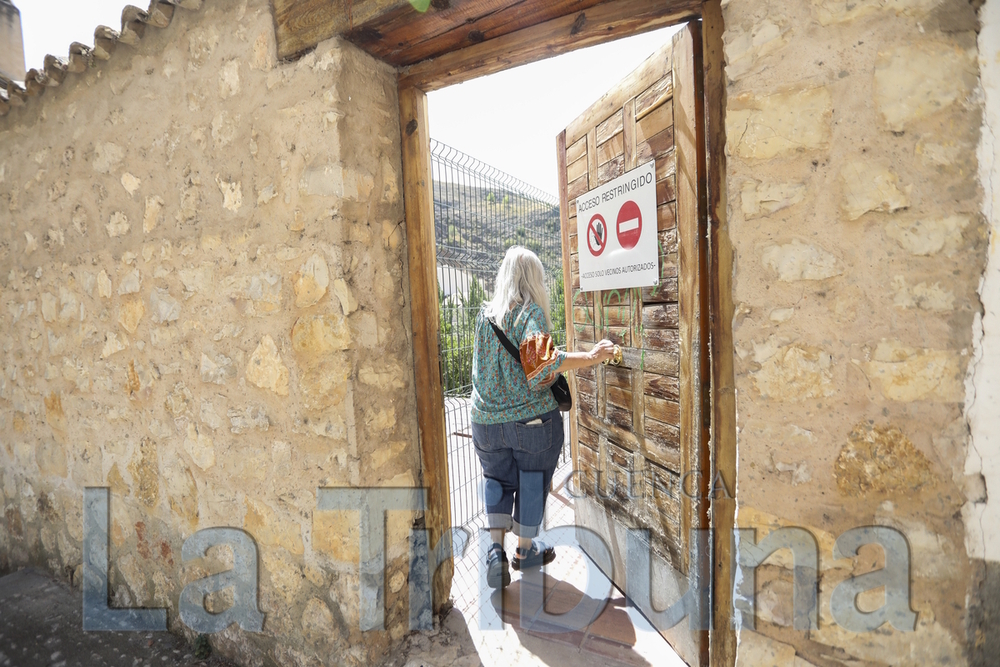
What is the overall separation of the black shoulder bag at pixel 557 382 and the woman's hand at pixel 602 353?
177 millimetres

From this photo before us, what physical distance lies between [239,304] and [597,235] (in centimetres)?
170

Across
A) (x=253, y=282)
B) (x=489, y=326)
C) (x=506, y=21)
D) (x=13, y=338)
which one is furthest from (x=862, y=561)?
(x=13, y=338)

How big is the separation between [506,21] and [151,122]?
1.71 meters

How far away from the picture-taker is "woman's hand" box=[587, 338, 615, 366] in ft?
7.23

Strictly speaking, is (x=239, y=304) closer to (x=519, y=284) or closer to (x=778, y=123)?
(x=519, y=284)

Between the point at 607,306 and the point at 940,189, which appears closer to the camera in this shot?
the point at 940,189

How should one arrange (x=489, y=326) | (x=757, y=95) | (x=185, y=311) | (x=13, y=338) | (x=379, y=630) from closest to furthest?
(x=757, y=95), (x=379, y=630), (x=185, y=311), (x=489, y=326), (x=13, y=338)

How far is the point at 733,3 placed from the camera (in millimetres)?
1264

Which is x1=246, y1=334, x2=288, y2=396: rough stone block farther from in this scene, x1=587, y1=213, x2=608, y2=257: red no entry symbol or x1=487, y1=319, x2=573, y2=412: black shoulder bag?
x1=587, y1=213, x2=608, y2=257: red no entry symbol

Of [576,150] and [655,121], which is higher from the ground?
[576,150]

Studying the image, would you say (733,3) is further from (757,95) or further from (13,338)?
(13,338)

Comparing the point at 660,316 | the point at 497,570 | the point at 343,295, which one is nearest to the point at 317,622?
the point at 497,570

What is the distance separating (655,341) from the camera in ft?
6.92

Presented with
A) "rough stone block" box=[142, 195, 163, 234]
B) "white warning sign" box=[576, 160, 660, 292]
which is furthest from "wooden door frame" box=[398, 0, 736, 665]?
"rough stone block" box=[142, 195, 163, 234]
